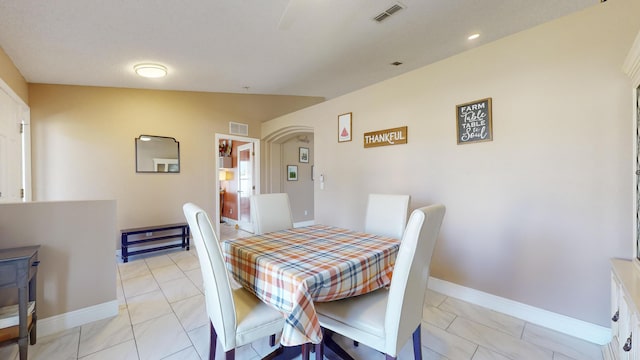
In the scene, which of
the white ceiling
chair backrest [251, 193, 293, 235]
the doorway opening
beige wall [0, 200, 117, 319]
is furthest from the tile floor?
the doorway opening

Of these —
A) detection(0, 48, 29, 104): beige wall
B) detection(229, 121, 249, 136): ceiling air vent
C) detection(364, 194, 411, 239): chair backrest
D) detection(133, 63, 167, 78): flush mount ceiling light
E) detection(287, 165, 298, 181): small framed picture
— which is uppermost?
detection(133, 63, 167, 78): flush mount ceiling light

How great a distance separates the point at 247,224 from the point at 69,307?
12.9 ft

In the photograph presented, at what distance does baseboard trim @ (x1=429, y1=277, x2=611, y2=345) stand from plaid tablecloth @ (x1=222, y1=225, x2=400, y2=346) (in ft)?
4.17

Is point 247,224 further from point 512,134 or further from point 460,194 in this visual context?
point 512,134

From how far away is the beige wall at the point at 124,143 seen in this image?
11.7 feet

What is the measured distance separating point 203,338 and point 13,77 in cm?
354

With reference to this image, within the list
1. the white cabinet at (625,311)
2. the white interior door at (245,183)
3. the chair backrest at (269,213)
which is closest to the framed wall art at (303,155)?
the white interior door at (245,183)

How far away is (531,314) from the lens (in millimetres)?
2168

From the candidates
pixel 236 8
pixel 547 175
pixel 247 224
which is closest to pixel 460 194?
pixel 547 175

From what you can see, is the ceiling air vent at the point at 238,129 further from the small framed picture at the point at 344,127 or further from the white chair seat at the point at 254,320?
the white chair seat at the point at 254,320

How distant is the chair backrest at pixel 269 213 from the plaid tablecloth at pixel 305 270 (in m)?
0.49

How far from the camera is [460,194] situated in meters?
2.58

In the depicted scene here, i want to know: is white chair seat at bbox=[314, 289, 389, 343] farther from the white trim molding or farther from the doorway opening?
the doorway opening

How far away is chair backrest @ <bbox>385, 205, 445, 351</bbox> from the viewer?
1208 mm
